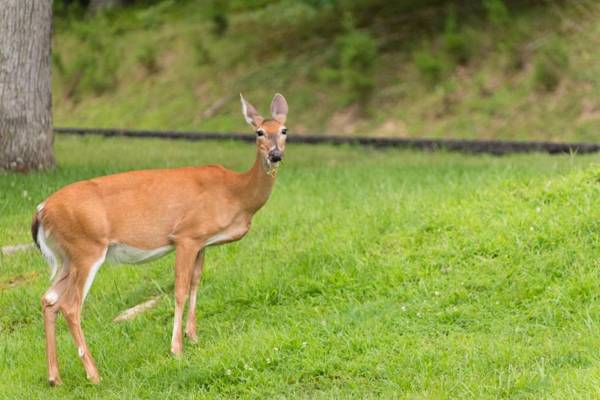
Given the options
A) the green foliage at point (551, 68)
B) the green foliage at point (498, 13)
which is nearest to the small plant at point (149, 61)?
the green foliage at point (498, 13)

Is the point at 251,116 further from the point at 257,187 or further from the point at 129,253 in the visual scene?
the point at 129,253

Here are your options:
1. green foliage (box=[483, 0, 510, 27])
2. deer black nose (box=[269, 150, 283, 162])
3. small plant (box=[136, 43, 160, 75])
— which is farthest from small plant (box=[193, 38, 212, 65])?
deer black nose (box=[269, 150, 283, 162])

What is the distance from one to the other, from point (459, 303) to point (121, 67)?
69.9 feet

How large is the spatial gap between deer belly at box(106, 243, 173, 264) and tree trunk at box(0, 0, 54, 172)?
718 centimetres

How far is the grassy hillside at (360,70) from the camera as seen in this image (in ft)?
65.3

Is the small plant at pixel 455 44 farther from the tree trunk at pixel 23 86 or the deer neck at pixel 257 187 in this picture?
the deer neck at pixel 257 187

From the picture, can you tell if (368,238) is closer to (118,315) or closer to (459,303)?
(459,303)

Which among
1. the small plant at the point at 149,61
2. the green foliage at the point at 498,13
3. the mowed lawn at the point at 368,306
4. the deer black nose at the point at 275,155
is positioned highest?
the deer black nose at the point at 275,155

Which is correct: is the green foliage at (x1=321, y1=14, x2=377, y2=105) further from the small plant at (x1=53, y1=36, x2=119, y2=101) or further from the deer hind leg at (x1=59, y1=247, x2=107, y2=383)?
the deer hind leg at (x1=59, y1=247, x2=107, y2=383)

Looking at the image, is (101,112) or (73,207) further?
(101,112)

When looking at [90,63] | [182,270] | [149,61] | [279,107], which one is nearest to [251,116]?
[279,107]

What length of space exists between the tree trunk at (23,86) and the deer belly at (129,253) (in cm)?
718

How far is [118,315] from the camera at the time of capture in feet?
28.8

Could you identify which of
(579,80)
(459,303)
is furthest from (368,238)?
(579,80)
